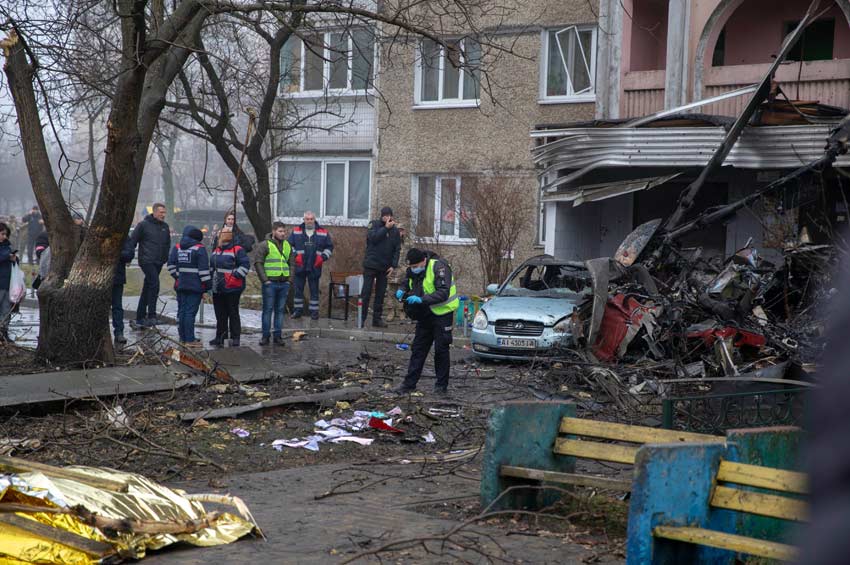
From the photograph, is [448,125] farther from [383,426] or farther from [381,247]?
[383,426]

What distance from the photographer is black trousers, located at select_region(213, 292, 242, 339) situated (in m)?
16.3

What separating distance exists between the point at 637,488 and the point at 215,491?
381 cm

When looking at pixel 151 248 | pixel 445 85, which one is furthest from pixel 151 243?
pixel 445 85

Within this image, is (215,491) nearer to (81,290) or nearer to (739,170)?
(81,290)

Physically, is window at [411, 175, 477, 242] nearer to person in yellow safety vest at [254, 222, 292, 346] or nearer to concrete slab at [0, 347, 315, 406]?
person in yellow safety vest at [254, 222, 292, 346]

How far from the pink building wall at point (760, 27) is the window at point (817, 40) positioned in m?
0.15

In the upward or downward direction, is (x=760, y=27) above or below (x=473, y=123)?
above

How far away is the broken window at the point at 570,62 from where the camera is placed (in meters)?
23.9

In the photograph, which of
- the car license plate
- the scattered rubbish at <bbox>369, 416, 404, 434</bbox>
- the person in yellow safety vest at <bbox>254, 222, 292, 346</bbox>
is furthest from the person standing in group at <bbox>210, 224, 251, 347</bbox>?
the scattered rubbish at <bbox>369, 416, 404, 434</bbox>

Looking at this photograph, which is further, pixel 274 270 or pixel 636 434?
pixel 274 270

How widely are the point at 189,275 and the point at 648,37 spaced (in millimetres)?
12167

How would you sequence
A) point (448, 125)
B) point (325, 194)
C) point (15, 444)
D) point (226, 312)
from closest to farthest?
point (15, 444), point (226, 312), point (448, 125), point (325, 194)

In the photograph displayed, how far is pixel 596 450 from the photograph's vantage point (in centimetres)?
679

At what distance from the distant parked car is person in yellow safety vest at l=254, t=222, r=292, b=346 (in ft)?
11.4
